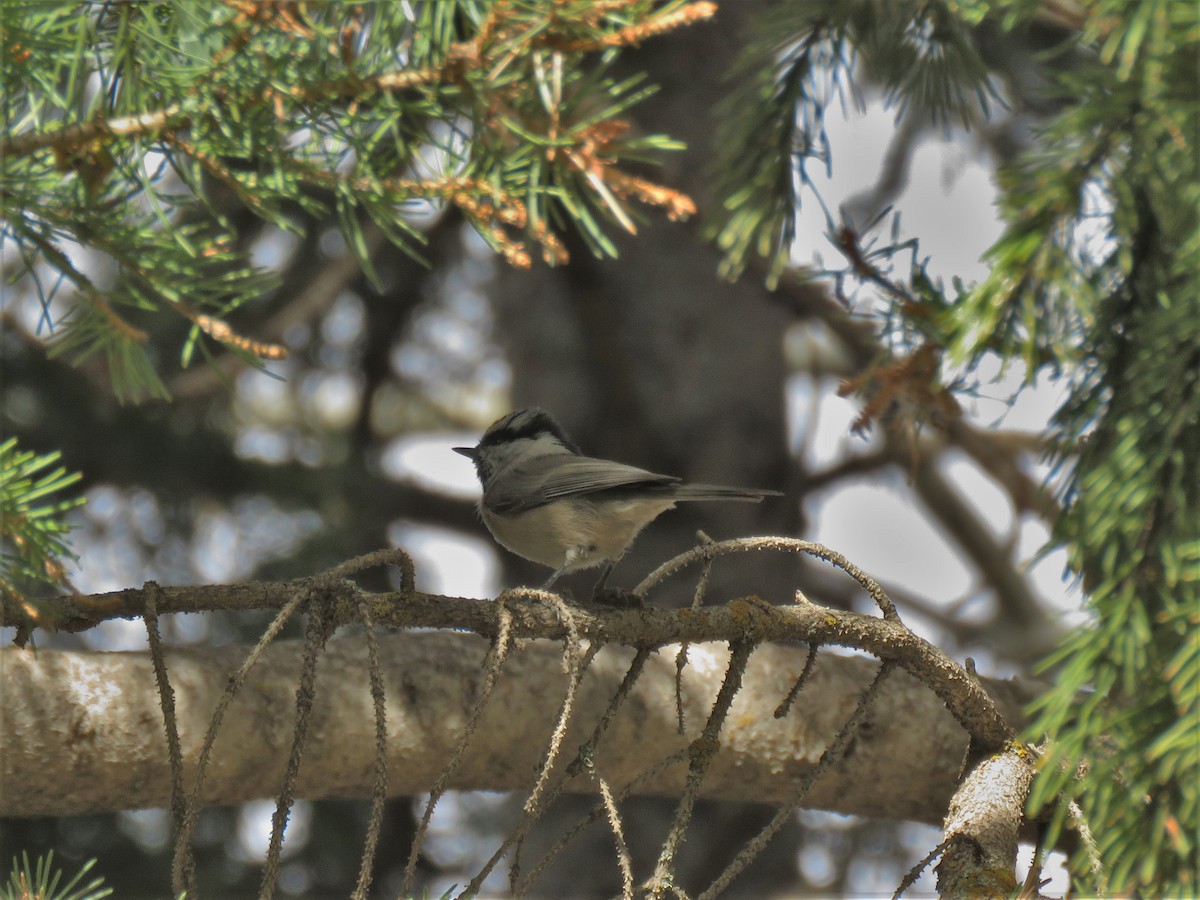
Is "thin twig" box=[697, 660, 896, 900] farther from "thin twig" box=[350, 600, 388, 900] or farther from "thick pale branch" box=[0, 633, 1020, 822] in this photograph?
"thick pale branch" box=[0, 633, 1020, 822]

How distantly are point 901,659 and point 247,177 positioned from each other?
1.49 m

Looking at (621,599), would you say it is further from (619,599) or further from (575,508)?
(575,508)

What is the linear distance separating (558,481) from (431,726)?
3.35 ft

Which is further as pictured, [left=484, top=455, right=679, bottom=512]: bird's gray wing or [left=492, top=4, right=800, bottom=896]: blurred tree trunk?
[left=492, top=4, right=800, bottom=896]: blurred tree trunk

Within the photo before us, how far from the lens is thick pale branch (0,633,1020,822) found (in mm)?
2150

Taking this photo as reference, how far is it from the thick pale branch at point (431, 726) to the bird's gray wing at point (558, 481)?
517 mm

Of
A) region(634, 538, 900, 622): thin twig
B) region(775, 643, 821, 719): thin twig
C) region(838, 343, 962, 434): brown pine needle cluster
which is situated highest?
region(838, 343, 962, 434): brown pine needle cluster

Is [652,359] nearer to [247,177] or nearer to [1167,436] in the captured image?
[247,177]

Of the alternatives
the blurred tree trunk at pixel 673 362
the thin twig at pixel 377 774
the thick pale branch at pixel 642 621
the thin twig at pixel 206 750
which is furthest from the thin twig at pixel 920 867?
the blurred tree trunk at pixel 673 362

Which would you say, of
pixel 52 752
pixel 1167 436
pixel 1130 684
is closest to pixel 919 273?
pixel 1167 436

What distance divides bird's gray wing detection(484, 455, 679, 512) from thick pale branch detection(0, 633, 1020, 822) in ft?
1.69

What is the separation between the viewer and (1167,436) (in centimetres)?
115

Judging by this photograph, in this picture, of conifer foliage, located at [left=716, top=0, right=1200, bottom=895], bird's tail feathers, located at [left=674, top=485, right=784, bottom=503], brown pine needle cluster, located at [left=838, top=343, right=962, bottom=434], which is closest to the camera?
conifer foliage, located at [left=716, top=0, right=1200, bottom=895]

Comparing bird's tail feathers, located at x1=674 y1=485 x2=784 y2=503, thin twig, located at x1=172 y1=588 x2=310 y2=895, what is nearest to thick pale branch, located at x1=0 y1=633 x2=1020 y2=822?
bird's tail feathers, located at x1=674 y1=485 x2=784 y2=503
